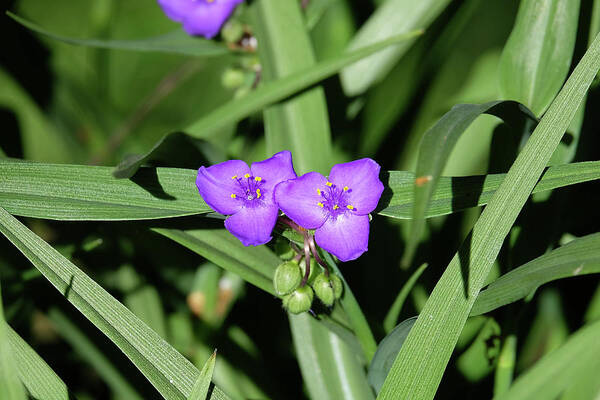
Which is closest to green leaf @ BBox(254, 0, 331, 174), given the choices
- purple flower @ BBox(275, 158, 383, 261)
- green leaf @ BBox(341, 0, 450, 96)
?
green leaf @ BBox(341, 0, 450, 96)

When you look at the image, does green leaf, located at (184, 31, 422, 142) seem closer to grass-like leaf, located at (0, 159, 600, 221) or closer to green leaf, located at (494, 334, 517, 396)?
grass-like leaf, located at (0, 159, 600, 221)

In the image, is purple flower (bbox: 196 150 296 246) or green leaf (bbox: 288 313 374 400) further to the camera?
green leaf (bbox: 288 313 374 400)

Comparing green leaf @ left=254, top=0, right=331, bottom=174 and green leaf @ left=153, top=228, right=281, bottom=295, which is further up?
green leaf @ left=254, top=0, right=331, bottom=174

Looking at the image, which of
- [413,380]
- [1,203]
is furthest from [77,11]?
[413,380]

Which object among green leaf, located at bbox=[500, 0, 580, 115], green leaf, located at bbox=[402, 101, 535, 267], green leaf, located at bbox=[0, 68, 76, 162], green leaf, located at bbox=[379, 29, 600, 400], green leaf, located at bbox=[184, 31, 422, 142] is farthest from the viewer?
green leaf, located at bbox=[0, 68, 76, 162]

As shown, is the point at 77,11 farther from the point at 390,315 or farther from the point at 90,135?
the point at 390,315

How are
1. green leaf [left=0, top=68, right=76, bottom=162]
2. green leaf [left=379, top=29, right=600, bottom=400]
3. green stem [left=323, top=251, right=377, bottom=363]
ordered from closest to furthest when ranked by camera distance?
green leaf [left=379, top=29, right=600, bottom=400], green stem [left=323, top=251, right=377, bottom=363], green leaf [left=0, top=68, right=76, bottom=162]

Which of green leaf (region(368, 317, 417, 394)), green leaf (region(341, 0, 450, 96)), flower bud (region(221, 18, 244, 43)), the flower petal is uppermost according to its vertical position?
green leaf (region(341, 0, 450, 96))
